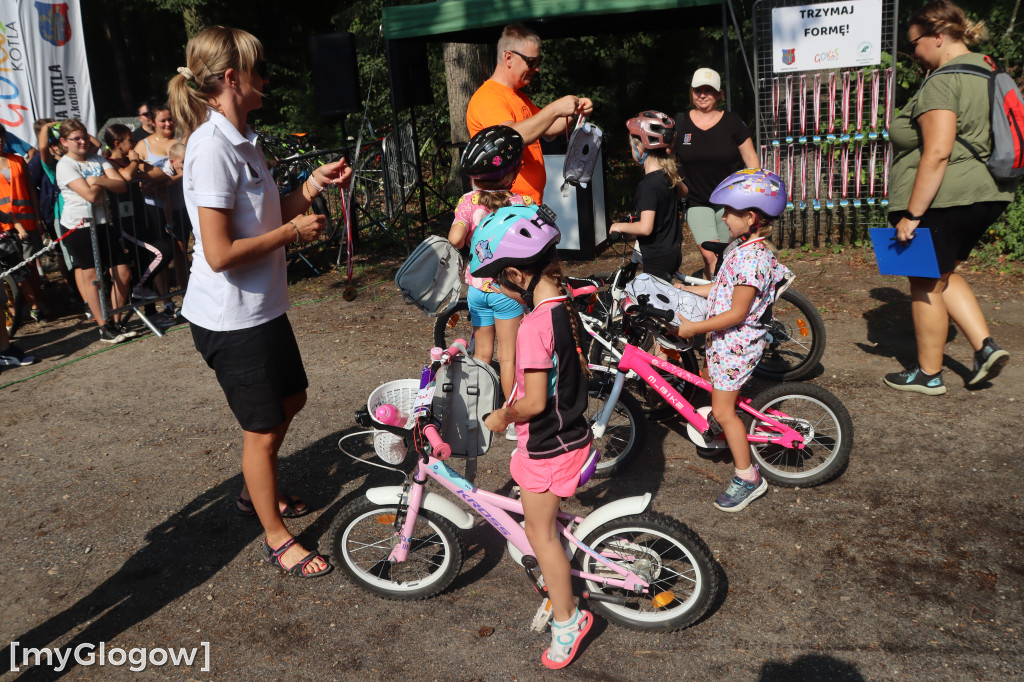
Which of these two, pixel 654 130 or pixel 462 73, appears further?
pixel 462 73

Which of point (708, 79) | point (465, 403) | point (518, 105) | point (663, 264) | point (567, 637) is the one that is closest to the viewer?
point (567, 637)

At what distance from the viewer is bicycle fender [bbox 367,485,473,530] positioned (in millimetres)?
3199

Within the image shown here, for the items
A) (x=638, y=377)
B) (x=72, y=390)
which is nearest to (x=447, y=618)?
(x=638, y=377)

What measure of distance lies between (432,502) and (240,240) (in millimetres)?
1268

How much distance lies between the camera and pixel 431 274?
14.4 feet

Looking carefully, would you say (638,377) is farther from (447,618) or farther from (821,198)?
(821,198)

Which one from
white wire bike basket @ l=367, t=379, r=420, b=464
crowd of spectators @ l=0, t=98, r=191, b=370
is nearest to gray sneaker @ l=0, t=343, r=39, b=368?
crowd of spectators @ l=0, t=98, r=191, b=370

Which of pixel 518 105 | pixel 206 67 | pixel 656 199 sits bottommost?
pixel 656 199

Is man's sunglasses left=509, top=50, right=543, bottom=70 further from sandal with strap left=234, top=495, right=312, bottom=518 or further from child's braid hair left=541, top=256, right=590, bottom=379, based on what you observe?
sandal with strap left=234, top=495, right=312, bottom=518

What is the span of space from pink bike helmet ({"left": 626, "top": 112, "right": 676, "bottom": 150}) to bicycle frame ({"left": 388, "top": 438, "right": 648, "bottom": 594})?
8.43 ft

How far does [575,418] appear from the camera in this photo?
2.83m

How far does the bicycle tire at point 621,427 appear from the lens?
428 centimetres

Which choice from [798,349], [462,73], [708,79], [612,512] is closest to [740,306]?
[612,512]

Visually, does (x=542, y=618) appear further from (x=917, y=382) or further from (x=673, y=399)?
(x=917, y=382)
